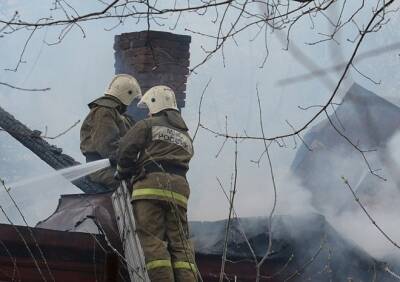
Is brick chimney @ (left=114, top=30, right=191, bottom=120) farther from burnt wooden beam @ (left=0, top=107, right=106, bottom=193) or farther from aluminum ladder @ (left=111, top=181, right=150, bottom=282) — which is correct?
aluminum ladder @ (left=111, top=181, right=150, bottom=282)

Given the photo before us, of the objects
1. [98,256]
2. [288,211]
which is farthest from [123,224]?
[288,211]

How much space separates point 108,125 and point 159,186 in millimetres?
829

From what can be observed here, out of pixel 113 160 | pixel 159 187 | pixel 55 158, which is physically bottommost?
pixel 159 187

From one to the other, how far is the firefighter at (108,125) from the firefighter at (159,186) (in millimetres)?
404

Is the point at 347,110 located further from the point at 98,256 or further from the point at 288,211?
the point at 98,256

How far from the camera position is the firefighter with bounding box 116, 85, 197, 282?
17.7 ft

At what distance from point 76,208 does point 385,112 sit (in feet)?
10.6

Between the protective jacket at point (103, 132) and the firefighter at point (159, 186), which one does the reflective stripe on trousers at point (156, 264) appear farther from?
the protective jacket at point (103, 132)

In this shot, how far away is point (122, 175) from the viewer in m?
5.66

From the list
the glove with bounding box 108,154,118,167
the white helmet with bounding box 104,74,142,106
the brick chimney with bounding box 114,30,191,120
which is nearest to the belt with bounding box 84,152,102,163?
the glove with bounding box 108,154,118,167

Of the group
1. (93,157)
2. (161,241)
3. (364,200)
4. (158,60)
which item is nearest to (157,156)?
(161,241)

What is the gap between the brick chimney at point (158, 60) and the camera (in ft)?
24.9

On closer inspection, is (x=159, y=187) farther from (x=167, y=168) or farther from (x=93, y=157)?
(x=93, y=157)

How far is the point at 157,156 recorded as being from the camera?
5.61m
